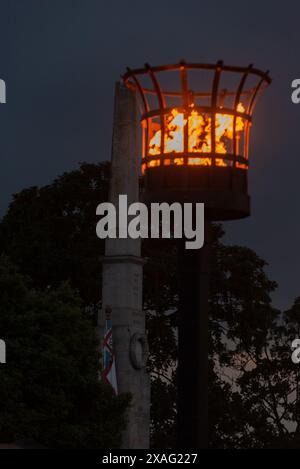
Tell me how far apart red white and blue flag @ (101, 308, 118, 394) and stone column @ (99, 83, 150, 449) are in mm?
294

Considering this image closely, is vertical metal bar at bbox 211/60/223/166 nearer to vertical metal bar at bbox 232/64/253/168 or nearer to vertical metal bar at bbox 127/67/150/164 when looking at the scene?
vertical metal bar at bbox 232/64/253/168

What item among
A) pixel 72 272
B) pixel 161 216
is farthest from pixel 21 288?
pixel 161 216

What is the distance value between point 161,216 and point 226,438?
43.0 metres

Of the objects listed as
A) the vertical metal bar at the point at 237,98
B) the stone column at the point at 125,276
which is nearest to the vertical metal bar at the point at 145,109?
the vertical metal bar at the point at 237,98

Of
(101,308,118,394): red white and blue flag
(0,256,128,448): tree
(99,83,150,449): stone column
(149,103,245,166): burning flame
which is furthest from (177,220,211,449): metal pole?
(99,83,150,449): stone column

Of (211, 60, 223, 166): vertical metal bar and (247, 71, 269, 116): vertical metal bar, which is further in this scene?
(247, 71, 269, 116): vertical metal bar

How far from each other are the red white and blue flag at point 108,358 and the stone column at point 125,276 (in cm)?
29

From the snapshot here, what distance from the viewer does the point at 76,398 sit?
4525 centimetres

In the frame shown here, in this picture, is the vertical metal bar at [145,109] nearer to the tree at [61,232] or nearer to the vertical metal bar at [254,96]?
the vertical metal bar at [254,96]

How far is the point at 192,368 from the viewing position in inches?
603

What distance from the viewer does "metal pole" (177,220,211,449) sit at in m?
15.3

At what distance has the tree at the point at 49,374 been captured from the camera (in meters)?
42.7

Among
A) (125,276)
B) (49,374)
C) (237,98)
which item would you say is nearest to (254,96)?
(237,98)
